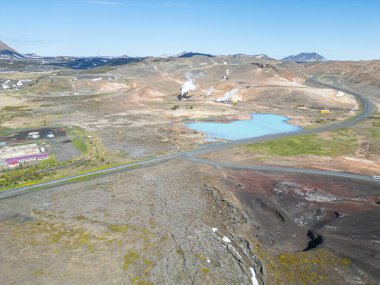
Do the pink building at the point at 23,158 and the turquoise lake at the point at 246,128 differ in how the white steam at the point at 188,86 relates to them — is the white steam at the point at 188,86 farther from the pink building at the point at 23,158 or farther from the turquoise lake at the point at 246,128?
the pink building at the point at 23,158

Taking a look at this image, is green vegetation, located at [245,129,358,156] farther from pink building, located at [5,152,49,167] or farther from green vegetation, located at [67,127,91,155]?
pink building, located at [5,152,49,167]

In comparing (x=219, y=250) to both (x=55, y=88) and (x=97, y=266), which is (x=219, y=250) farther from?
(x=55, y=88)

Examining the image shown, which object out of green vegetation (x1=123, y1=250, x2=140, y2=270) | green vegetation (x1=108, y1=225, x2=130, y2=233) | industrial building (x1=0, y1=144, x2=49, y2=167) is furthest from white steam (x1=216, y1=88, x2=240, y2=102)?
green vegetation (x1=123, y1=250, x2=140, y2=270)

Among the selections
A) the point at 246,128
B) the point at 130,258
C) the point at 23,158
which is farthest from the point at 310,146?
the point at 23,158

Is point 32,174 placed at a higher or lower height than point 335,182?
lower

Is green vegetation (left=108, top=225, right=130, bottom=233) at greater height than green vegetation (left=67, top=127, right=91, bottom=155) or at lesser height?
greater

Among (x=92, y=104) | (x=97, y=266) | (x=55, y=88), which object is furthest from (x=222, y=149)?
(x=55, y=88)
